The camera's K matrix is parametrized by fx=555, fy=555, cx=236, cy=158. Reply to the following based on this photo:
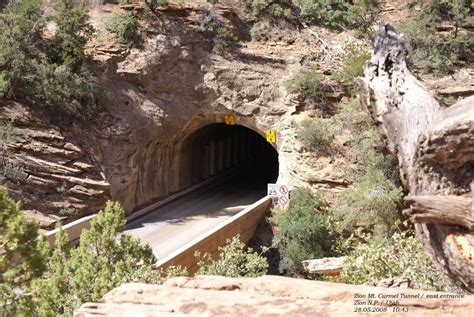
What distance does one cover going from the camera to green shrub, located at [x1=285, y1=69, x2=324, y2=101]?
999 inches

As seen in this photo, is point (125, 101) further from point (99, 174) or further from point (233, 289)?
point (233, 289)

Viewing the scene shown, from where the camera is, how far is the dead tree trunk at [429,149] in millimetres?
6023

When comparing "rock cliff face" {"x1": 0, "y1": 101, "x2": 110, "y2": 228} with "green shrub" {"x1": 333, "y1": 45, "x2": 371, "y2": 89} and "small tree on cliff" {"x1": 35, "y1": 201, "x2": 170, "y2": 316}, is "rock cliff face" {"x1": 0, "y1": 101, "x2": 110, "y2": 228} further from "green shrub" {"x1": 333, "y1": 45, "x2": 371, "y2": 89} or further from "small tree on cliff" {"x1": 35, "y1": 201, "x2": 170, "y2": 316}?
"green shrub" {"x1": 333, "y1": 45, "x2": 371, "y2": 89}

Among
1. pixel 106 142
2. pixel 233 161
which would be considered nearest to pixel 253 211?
pixel 106 142

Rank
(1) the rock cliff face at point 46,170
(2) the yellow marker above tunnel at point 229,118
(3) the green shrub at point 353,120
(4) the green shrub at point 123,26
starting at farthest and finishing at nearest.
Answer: (2) the yellow marker above tunnel at point 229,118 < (4) the green shrub at point 123,26 < (3) the green shrub at point 353,120 < (1) the rock cliff face at point 46,170

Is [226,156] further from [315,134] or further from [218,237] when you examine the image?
[218,237]

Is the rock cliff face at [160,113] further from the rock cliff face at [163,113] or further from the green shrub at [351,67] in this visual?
the green shrub at [351,67]

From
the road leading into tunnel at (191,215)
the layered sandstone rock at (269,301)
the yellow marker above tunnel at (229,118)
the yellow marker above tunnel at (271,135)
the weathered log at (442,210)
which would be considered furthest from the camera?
the yellow marker above tunnel at (229,118)

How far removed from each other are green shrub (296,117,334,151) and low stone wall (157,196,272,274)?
3074mm

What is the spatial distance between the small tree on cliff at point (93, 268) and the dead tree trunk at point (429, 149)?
6.34 metres

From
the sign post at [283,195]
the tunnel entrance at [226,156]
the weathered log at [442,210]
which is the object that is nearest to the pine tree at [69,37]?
the tunnel entrance at [226,156]

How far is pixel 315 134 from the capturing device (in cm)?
2430

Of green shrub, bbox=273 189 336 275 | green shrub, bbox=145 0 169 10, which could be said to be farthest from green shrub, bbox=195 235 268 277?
green shrub, bbox=145 0 169 10

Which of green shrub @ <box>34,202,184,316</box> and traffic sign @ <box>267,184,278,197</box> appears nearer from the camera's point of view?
green shrub @ <box>34,202,184,316</box>
